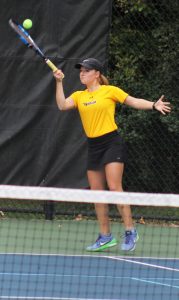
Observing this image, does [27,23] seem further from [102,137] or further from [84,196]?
[84,196]

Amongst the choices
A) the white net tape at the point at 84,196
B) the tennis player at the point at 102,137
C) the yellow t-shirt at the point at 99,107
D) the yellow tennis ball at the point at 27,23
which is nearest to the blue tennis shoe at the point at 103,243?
the tennis player at the point at 102,137

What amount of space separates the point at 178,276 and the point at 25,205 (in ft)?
10.9

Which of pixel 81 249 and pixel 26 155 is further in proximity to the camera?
pixel 26 155

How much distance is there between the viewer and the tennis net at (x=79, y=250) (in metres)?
5.38

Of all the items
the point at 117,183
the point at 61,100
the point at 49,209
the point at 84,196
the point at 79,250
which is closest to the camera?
the point at 84,196

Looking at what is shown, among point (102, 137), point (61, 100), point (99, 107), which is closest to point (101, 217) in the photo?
point (102, 137)

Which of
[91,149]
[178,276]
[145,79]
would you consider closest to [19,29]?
[91,149]

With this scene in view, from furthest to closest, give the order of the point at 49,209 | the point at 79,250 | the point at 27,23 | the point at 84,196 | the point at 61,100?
the point at 49,209 < the point at 27,23 < the point at 79,250 < the point at 61,100 < the point at 84,196

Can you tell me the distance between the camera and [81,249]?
331 inches

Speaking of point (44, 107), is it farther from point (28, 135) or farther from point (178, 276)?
point (178, 276)

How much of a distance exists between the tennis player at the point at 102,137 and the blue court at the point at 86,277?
0.95 feet

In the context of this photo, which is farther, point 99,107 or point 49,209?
point 49,209

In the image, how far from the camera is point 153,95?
395 inches

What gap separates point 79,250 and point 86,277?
4.52 ft
